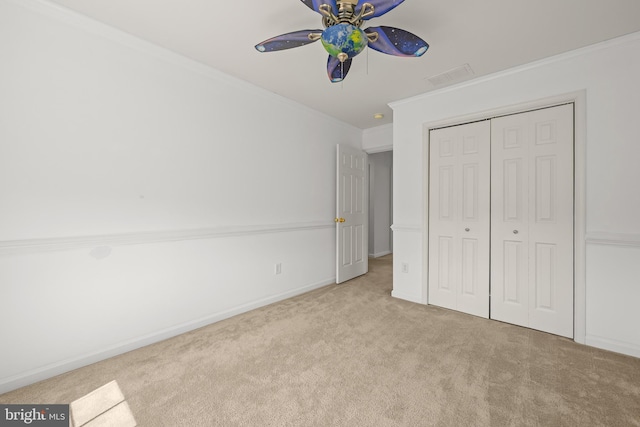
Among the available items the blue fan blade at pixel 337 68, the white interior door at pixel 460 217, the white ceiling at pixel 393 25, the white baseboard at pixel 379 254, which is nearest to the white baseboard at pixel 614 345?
the white interior door at pixel 460 217

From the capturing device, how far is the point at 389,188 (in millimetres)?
7020

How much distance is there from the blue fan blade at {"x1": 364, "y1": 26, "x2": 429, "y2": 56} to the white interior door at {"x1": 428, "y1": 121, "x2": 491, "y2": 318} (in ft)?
5.62

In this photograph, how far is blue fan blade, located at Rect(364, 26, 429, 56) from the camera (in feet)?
5.12

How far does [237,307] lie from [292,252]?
95cm

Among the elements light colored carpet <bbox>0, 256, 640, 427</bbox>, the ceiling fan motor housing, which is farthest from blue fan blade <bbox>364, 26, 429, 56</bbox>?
light colored carpet <bbox>0, 256, 640, 427</bbox>

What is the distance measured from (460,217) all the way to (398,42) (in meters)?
2.09

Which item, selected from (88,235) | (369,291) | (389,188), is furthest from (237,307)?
(389,188)

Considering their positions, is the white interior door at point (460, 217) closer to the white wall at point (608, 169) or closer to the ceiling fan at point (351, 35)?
the white wall at point (608, 169)

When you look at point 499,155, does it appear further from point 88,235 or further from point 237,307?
point 88,235

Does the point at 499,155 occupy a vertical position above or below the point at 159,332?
above

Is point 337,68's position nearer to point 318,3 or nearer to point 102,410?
point 318,3

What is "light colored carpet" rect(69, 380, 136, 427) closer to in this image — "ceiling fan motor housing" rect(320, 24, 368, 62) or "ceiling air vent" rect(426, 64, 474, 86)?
"ceiling fan motor housing" rect(320, 24, 368, 62)

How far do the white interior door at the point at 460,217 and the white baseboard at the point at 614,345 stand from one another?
0.77m

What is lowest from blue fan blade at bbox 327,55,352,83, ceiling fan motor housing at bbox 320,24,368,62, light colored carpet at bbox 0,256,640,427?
light colored carpet at bbox 0,256,640,427
